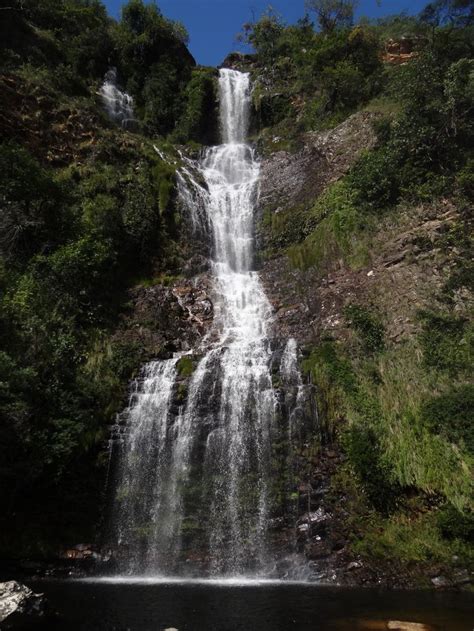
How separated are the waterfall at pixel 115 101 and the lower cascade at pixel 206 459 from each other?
765 inches

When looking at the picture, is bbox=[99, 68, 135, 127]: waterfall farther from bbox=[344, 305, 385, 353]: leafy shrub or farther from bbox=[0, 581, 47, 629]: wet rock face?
bbox=[0, 581, 47, 629]: wet rock face

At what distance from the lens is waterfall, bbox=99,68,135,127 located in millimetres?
30625

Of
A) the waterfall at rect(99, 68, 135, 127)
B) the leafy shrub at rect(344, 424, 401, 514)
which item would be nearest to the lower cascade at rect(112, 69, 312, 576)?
the leafy shrub at rect(344, 424, 401, 514)

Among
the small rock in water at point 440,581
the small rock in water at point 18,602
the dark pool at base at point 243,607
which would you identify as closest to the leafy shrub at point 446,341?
the small rock in water at point 440,581

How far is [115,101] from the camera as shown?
3175 centimetres

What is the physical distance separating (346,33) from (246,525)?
29.8 metres

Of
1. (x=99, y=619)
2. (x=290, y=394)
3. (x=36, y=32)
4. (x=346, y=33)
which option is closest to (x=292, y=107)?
(x=346, y=33)

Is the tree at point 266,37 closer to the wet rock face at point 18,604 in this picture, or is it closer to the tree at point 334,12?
the tree at point 334,12

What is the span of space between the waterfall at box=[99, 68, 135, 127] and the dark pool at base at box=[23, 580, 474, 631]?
89.0 feet

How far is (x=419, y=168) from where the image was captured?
19875 millimetres

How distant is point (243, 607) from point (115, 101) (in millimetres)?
30822

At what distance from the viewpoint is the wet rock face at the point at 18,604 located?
6.74m

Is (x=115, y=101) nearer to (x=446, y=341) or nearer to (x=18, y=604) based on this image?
(x=446, y=341)

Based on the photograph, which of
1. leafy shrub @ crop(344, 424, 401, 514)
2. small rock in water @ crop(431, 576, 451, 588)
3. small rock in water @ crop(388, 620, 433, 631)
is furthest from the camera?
leafy shrub @ crop(344, 424, 401, 514)
